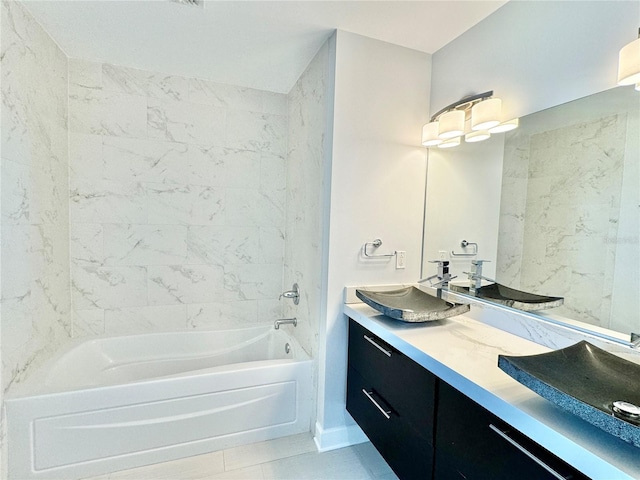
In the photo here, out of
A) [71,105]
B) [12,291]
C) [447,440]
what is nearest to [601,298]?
[447,440]

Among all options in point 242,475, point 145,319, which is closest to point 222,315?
point 145,319

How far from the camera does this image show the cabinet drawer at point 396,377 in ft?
4.11

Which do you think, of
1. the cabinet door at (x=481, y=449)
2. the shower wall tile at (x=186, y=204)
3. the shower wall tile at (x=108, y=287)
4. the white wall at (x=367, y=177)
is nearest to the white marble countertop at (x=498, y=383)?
the cabinet door at (x=481, y=449)

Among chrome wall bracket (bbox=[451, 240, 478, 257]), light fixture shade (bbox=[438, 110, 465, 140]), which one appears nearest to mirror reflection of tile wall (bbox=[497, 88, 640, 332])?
chrome wall bracket (bbox=[451, 240, 478, 257])

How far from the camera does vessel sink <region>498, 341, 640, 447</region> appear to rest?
720 millimetres

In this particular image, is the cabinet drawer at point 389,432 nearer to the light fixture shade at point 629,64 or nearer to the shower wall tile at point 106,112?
the light fixture shade at point 629,64

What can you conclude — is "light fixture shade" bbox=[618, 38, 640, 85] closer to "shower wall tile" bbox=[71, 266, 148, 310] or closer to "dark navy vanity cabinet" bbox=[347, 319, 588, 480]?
"dark navy vanity cabinet" bbox=[347, 319, 588, 480]

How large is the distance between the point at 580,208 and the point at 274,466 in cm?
207

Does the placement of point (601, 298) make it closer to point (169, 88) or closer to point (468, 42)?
point (468, 42)

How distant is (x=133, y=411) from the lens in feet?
5.66

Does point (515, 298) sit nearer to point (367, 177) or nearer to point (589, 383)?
point (589, 383)

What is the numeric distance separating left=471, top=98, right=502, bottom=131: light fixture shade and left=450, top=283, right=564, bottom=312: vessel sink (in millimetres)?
893

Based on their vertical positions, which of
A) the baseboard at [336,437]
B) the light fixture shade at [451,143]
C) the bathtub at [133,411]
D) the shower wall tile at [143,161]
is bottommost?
the baseboard at [336,437]

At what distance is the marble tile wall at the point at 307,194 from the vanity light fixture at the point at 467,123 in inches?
28.0
